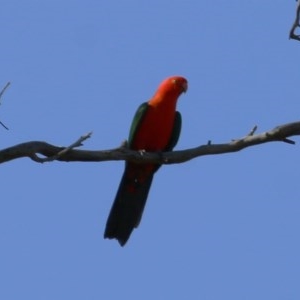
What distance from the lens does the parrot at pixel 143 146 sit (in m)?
7.90

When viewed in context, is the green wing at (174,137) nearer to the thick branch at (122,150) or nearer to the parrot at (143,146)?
the parrot at (143,146)

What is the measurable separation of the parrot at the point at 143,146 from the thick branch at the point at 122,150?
122 cm

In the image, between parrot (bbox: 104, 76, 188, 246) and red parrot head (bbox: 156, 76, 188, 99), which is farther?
red parrot head (bbox: 156, 76, 188, 99)

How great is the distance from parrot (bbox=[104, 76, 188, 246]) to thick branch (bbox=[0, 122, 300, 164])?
1.22 metres

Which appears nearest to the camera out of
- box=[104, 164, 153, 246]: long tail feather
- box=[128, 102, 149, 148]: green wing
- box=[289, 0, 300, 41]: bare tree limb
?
box=[289, 0, 300, 41]: bare tree limb

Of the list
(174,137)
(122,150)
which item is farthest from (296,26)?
(174,137)

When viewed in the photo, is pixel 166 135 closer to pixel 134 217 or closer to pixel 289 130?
pixel 134 217

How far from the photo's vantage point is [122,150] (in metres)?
6.51


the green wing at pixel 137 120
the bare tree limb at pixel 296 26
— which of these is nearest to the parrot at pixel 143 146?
the green wing at pixel 137 120

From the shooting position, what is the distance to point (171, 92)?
857 cm

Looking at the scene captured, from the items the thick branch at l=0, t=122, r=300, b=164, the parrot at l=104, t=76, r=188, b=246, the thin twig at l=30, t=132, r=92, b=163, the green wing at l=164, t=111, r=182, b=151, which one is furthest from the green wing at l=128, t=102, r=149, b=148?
the thin twig at l=30, t=132, r=92, b=163

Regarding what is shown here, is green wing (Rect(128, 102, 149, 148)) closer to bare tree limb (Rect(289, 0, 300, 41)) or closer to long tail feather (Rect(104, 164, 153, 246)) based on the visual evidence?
long tail feather (Rect(104, 164, 153, 246))

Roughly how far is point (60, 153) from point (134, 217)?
209 centimetres

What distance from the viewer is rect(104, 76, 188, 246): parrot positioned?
311 inches
